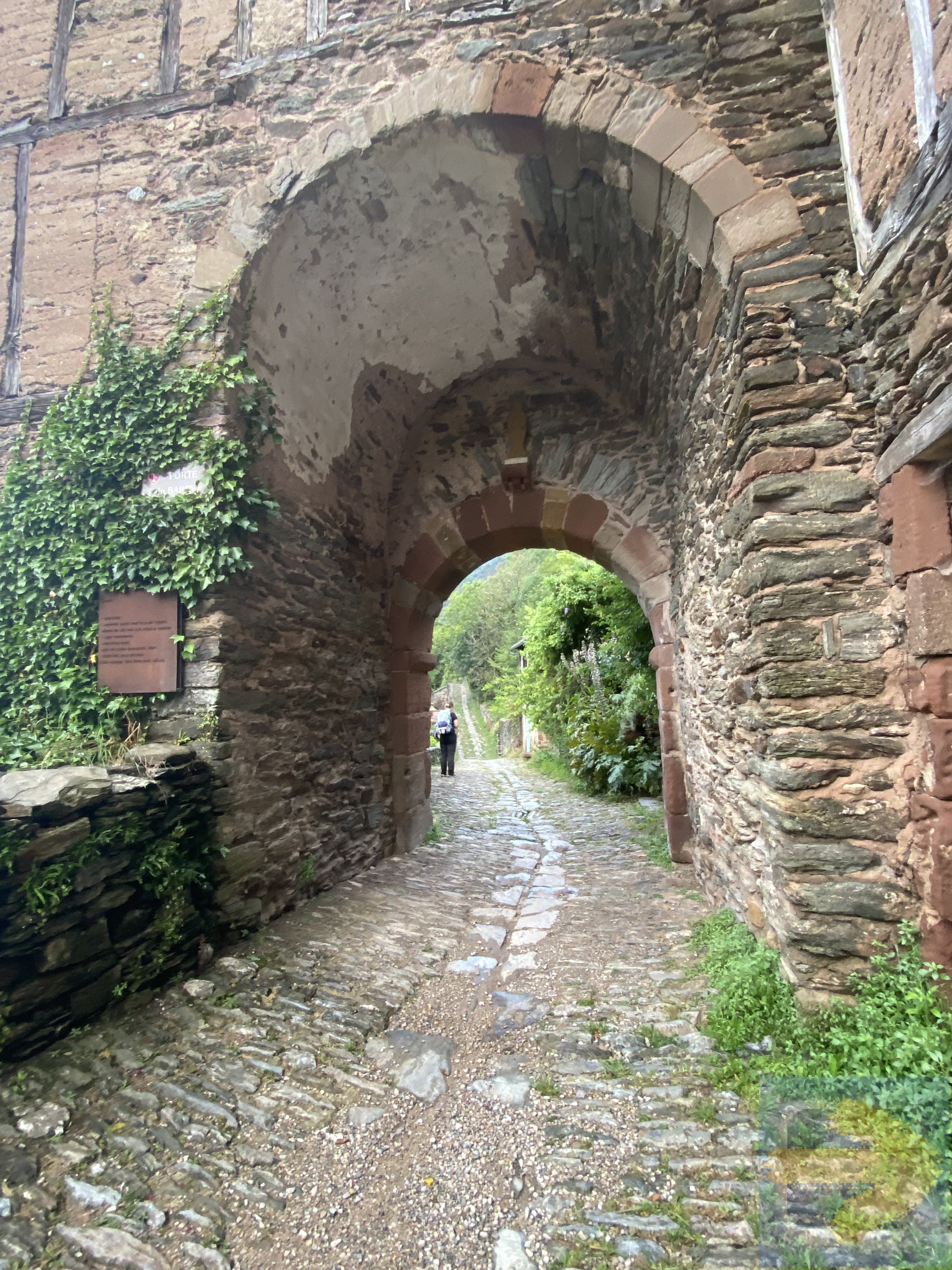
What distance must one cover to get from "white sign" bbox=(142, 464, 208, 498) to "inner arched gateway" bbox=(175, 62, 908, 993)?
43 centimetres

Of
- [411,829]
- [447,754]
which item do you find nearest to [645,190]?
[411,829]

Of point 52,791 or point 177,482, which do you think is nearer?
point 52,791

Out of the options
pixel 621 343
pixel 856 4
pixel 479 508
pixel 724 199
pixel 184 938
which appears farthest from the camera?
pixel 479 508

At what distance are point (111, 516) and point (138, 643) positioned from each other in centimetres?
75

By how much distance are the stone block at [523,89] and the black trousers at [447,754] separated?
8.20 metres

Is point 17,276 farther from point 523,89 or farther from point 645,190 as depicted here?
point 645,190

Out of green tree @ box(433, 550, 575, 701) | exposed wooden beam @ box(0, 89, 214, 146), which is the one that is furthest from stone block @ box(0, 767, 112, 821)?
green tree @ box(433, 550, 575, 701)

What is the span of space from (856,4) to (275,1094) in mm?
4550

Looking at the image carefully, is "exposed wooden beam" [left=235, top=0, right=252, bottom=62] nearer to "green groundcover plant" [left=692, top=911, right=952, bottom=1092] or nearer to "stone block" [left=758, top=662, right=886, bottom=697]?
"stone block" [left=758, top=662, right=886, bottom=697]

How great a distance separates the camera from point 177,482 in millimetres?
3439

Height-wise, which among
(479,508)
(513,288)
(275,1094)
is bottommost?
(275,1094)

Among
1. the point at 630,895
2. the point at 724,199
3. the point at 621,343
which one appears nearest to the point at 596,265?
the point at 621,343

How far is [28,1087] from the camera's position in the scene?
2.05m

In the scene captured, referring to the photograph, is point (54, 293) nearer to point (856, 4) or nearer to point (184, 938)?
point (184, 938)
